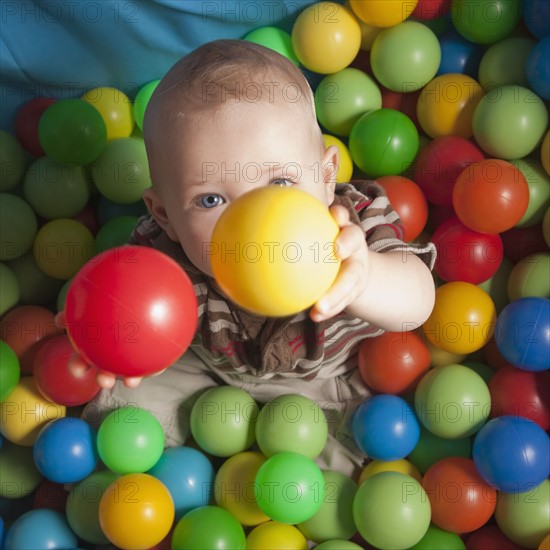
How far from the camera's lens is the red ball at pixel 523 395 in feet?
4.37

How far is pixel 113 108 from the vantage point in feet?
5.57

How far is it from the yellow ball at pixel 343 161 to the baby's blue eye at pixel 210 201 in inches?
22.5

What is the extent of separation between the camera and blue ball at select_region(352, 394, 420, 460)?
132cm

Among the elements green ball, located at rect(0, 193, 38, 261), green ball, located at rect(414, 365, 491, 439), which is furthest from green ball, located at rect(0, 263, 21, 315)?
green ball, located at rect(414, 365, 491, 439)

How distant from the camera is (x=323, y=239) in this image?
77 cm

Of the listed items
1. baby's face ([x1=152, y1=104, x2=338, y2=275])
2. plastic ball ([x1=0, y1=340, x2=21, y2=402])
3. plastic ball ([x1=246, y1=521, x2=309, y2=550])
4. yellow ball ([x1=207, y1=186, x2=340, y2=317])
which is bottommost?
plastic ball ([x1=246, y1=521, x2=309, y2=550])

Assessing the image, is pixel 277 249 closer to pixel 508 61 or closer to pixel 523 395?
pixel 523 395

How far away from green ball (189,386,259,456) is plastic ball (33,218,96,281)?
1.38 ft

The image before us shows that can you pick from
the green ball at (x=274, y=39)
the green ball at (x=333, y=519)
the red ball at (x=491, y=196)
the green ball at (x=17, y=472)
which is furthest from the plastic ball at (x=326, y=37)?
the green ball at (x=17, y=472)

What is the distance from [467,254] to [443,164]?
204mm

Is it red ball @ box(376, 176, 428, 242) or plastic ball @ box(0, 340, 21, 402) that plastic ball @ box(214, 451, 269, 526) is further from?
red ball @ box(376, 176, 428, 242)

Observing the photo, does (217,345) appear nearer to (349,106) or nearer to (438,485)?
(438,485)

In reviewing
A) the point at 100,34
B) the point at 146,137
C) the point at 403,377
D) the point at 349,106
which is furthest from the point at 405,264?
the point at 100,34

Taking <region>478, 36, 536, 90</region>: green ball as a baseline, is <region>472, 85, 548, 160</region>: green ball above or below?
below
